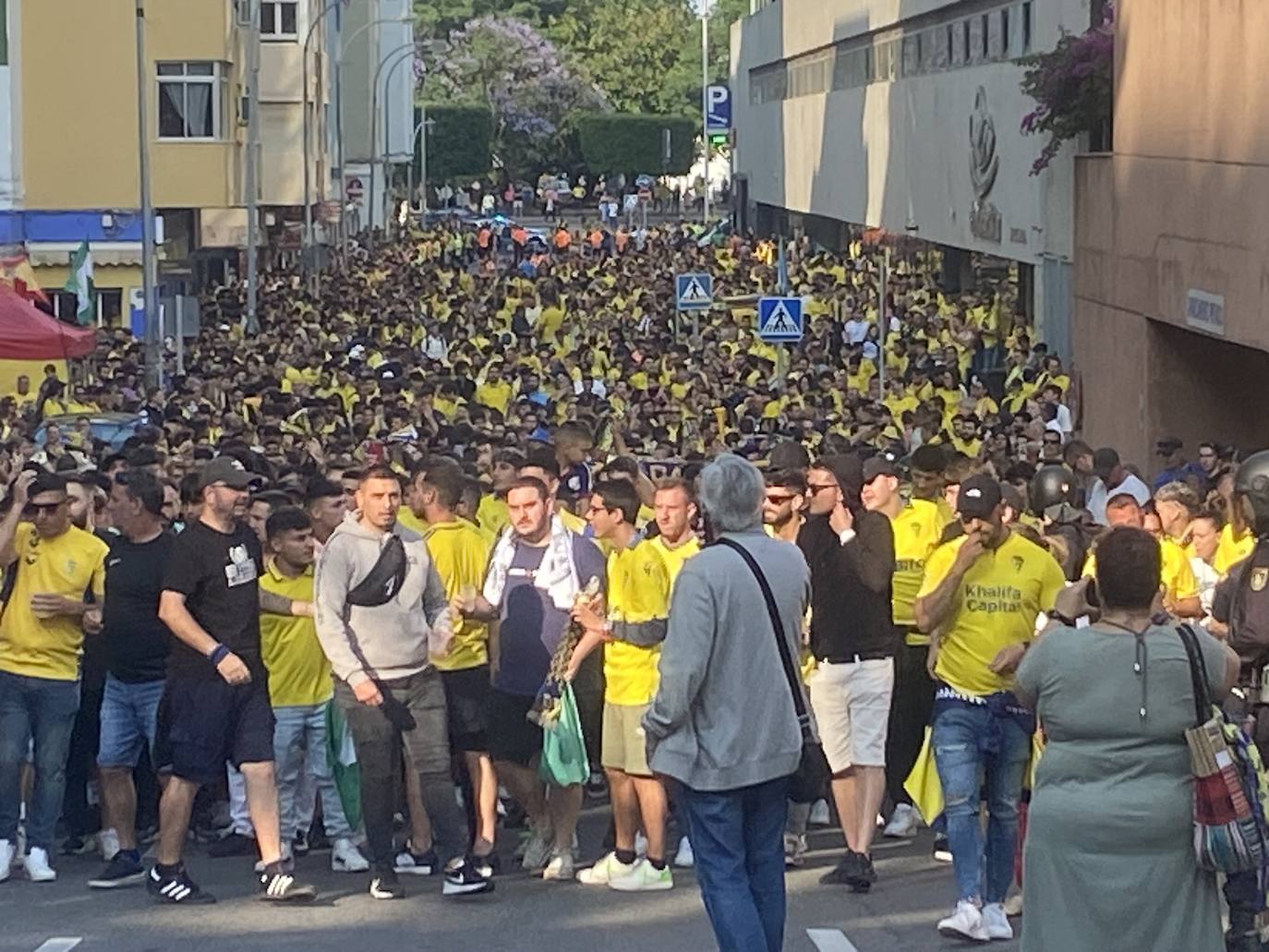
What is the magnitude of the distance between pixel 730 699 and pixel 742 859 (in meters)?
0.51

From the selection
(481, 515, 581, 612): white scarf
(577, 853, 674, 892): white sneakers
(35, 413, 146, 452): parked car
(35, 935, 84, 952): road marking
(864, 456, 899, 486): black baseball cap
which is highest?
(864, 456, 899, 486): black baseball cap

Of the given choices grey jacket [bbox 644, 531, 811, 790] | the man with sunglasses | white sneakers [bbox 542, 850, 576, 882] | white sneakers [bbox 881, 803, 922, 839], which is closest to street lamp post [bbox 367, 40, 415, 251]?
white sneakers [bbox 881, 803, 922, 839]

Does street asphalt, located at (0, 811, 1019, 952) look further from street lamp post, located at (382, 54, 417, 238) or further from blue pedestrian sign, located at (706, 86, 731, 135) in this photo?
blue pedestrian sign, located at (706, 86, 731, 135)

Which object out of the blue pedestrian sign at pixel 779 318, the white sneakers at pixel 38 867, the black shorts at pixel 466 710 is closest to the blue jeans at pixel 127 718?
the white sneakers at pixel 38 867

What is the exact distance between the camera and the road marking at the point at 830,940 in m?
10.3

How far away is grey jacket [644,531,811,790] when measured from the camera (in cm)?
827

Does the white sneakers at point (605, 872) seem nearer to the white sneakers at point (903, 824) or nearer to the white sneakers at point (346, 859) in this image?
the white sneakers at point (346, 859)

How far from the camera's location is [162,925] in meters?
10.8

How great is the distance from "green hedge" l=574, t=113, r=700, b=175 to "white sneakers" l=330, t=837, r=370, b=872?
115 meters

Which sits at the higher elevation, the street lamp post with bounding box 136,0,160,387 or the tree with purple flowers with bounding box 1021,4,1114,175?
the tree with purple flowers with bounding box 1021,4,1114,175

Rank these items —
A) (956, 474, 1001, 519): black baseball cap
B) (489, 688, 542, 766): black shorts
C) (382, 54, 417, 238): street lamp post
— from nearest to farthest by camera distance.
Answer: (956, 474, 1001, 519): black baseball cap → (489, 688, 542, 766): black shorts → (382, 54, 417, 238): street lamp post

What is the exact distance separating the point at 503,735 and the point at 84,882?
6.12 feet

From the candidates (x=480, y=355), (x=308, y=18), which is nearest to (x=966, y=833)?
(x=480, y=355)

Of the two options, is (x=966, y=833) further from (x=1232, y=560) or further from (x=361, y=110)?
(x=361, y=110)
